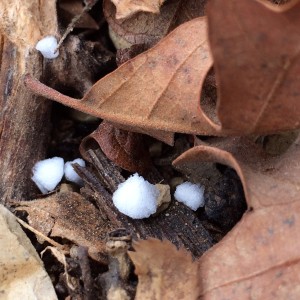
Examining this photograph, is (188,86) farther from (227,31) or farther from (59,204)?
(59,204)

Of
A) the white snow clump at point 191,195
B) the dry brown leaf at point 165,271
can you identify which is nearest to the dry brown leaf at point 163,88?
the white snow clump at point 191,195

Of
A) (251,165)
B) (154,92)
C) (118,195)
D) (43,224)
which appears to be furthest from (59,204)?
(251,165)

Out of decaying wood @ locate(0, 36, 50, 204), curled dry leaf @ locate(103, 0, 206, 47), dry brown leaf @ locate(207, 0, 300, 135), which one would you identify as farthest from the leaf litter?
curled dry leaf @ locate(103, 0, 206, 47)

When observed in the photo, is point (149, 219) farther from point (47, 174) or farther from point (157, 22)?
point (157, 22)

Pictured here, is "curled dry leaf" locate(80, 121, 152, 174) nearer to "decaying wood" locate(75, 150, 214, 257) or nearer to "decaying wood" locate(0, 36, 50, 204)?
"decaying wood" locate(75, 150, 214, 257)

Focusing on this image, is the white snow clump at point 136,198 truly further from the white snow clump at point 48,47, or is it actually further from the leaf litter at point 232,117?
the white snow clump at point 48,47

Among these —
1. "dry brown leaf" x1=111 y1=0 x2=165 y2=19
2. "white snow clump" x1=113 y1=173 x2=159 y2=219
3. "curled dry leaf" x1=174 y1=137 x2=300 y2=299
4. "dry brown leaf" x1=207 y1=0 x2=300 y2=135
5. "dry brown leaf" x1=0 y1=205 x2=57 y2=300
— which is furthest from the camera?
"dry brown leaf" x1=111 y1=0 x2=165 y2=19

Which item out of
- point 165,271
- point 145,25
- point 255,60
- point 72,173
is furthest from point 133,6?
point 165,271
